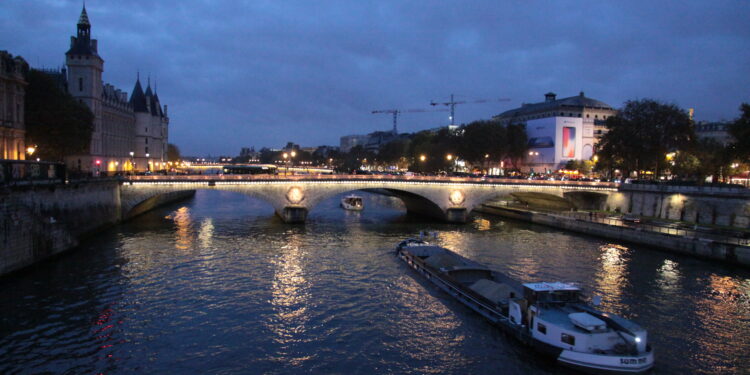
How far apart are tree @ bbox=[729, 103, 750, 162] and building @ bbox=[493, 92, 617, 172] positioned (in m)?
63.6

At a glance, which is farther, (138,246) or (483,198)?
(483,198)

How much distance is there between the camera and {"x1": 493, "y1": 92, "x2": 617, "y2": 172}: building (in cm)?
12706

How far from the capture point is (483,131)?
115m

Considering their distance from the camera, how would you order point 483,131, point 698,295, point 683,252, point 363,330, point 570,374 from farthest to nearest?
point 483,131
point 683,252
point 698,295
point 363,330
point 570,374

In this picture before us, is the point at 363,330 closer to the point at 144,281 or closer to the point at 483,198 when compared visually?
the point at 144,281

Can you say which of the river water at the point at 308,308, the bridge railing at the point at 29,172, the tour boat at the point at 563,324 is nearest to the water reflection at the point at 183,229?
the river water at the point at 308,308

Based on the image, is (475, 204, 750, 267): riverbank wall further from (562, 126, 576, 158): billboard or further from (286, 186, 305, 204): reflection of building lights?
(562, 126, 576, 158): billboard

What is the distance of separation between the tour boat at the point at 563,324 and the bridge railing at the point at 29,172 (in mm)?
35285

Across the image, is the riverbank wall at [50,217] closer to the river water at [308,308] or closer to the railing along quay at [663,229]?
the river water at [308,308]

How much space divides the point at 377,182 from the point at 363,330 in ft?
143

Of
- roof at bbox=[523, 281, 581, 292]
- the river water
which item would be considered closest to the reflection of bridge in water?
the river water

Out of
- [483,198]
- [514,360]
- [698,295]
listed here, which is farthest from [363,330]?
[483,198]

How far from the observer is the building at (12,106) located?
184 feet

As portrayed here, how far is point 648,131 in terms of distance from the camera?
8000 cm
